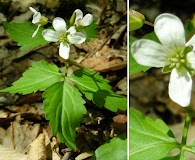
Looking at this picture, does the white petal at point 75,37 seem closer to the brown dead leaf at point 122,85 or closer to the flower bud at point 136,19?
the flower bud at point 136,19

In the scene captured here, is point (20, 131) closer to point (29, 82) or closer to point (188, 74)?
point (29, 82)

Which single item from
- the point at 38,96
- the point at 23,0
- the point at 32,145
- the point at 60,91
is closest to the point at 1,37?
the point at 23,0

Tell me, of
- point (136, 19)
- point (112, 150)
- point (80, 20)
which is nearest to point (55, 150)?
point (112, 150)

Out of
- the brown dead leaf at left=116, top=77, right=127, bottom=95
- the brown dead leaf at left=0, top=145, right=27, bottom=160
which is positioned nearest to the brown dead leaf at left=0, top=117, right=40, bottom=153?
the brown dead leaf at left=0, top=145, right=27, bottom=160

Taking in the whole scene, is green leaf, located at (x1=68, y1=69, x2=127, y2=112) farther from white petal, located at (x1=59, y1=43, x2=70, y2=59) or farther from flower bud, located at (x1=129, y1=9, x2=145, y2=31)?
flower bud, located at (x1=129, y1=9, x2=145, y2=31)

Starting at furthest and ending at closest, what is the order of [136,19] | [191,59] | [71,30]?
[71,30]
[136,19]
[191,59]

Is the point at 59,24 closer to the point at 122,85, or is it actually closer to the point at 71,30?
the point at 71,30

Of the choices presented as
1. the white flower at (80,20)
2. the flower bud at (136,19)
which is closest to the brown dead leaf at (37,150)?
the white flower at (80,20)

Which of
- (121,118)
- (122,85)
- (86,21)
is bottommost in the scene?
(121,118)
